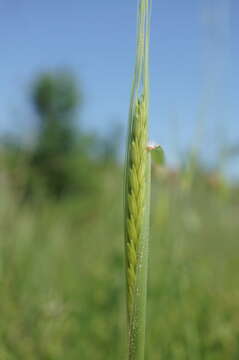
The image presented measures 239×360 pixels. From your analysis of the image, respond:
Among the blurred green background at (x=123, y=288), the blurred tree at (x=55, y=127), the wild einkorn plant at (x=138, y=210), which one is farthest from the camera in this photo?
the blurred tree at (x=55, y=127)

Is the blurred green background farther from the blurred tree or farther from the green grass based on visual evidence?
the blurred tree

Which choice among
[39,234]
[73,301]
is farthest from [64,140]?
[73,301]

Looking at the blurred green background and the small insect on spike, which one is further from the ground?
the small insect on spike

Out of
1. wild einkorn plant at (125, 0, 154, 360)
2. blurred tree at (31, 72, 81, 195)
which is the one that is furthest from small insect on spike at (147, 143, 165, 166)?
blurred tree at (31, 72, 81, 195)

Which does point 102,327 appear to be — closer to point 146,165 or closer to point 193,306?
point 193,306

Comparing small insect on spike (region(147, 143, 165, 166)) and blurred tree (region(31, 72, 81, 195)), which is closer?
small insect on spike (region(147, 143, 165, 166))

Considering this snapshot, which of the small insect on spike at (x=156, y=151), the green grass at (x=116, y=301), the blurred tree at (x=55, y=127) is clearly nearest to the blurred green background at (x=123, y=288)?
the green grass at (x=116, y=301)

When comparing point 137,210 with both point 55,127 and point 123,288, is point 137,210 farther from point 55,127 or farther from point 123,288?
point 55,127

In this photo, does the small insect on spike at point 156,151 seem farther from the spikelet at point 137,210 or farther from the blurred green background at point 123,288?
the blurred green background at point 123,288
